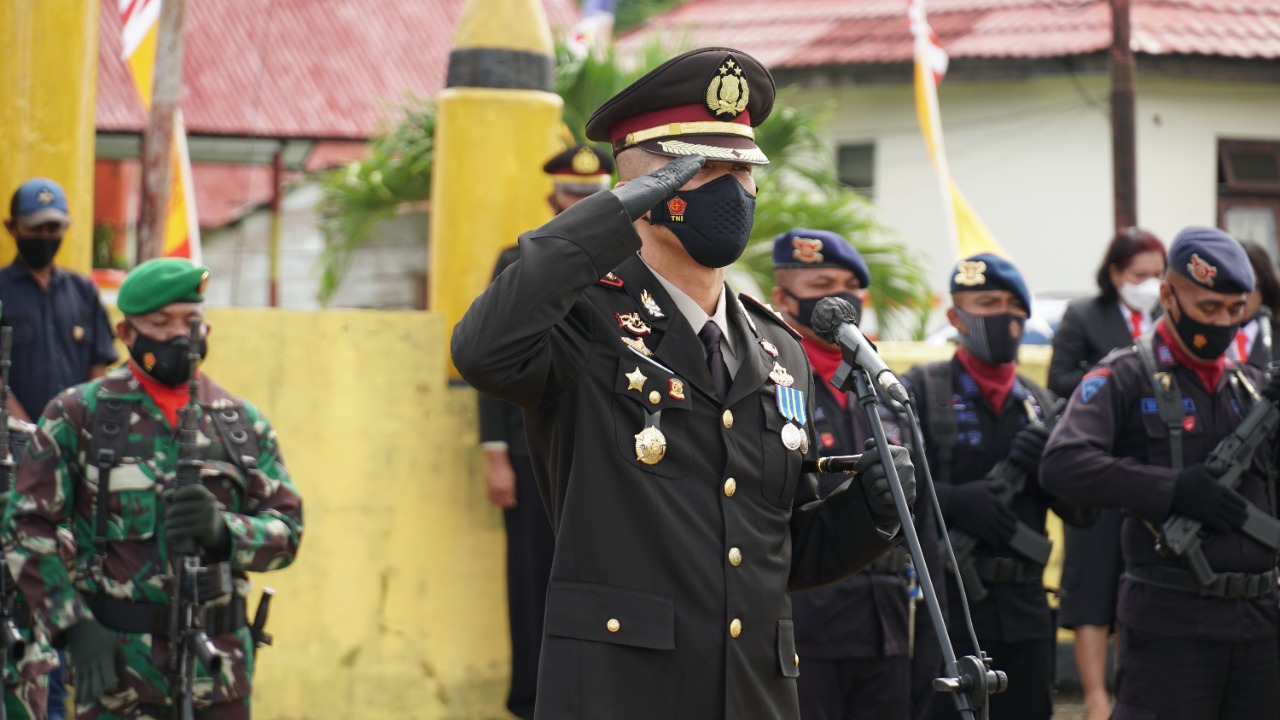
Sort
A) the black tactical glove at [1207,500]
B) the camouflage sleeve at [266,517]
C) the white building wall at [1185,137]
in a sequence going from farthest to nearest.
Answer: the white building wall at [1185,137], the black tactical glove at [1207,500], the camouflage sleeve at [266,517]

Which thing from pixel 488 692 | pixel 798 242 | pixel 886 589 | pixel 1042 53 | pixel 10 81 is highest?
pixel 1042 53

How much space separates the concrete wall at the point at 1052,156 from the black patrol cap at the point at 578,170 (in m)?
13.8

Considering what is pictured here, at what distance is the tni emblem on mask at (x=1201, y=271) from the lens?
6.11 m

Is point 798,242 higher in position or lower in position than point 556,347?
higher

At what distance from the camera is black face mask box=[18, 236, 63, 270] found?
308 inches

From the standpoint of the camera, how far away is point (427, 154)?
1489 centimetres

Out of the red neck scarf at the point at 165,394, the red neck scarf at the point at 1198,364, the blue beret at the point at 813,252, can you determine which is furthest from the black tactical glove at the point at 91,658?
the red neck scarf at the point at 1198,364

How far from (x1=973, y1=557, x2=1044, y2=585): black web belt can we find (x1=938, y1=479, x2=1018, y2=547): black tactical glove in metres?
0.09

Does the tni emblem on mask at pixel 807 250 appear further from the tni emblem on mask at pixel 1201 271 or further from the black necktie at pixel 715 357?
the black necktie at pixel 715 357

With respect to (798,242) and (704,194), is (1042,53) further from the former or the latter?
(704,194)

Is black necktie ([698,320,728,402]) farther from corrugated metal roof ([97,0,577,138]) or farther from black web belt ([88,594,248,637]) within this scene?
corrugated metal roof ([97,0,577,138])

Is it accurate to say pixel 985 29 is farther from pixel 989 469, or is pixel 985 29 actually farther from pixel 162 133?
pixel 989 469

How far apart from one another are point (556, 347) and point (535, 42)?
5493mm

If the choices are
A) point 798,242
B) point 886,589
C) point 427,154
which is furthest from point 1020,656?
point 427,154
